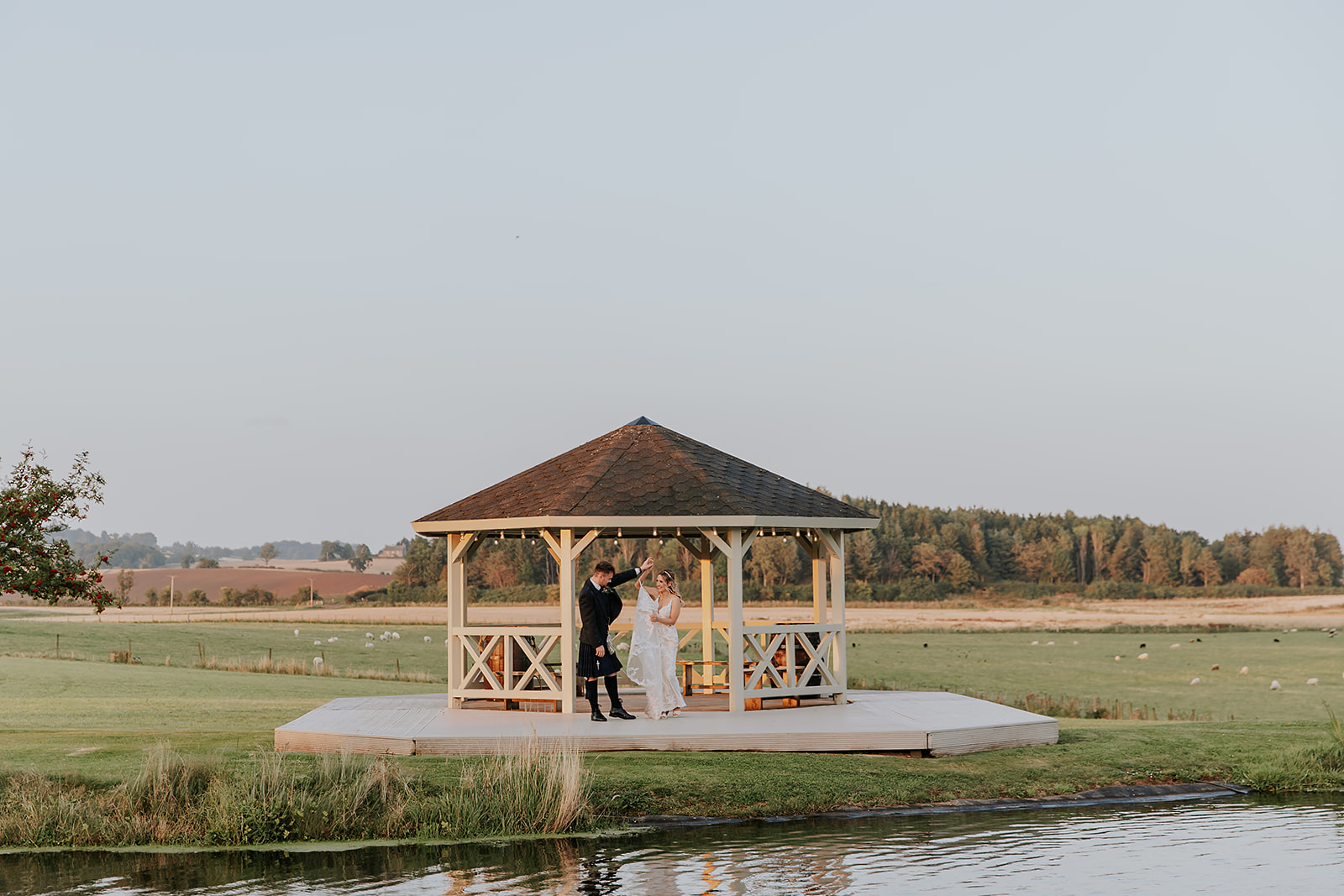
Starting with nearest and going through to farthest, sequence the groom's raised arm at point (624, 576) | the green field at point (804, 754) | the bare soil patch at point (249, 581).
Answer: the green field at point (804, 754)
the groom's raised arm at point (624, 576)
the bare soil patch at point (249, 581)

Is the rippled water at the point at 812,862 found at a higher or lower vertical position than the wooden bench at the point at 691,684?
lower

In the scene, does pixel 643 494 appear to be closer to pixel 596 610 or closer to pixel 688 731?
pixel 596 610

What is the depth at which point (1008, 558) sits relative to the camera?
101375mm

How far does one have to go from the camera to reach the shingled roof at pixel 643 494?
15.7 meters

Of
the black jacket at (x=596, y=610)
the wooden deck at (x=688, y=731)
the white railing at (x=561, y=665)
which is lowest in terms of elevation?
the wooden deck at (x=688, y=731)

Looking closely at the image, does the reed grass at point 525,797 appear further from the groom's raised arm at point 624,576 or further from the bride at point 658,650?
the bride at point 658,650

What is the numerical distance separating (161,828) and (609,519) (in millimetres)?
6174

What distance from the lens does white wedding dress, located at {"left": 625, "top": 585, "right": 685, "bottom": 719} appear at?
1538 centimetres

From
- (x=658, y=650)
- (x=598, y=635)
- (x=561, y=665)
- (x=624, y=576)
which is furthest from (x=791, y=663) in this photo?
(x=561, y=665)

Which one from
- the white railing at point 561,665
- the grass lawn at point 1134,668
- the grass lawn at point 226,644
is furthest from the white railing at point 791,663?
the grass lawn at point 226,644

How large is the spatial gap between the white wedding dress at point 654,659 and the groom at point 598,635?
0.89 feet

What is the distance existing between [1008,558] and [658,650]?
90.3 meters

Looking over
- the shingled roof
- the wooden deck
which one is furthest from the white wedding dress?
the shingled roof

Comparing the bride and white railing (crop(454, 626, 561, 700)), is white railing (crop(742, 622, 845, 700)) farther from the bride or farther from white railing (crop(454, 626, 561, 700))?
white railing (crop(454, 626, 561, 700))
